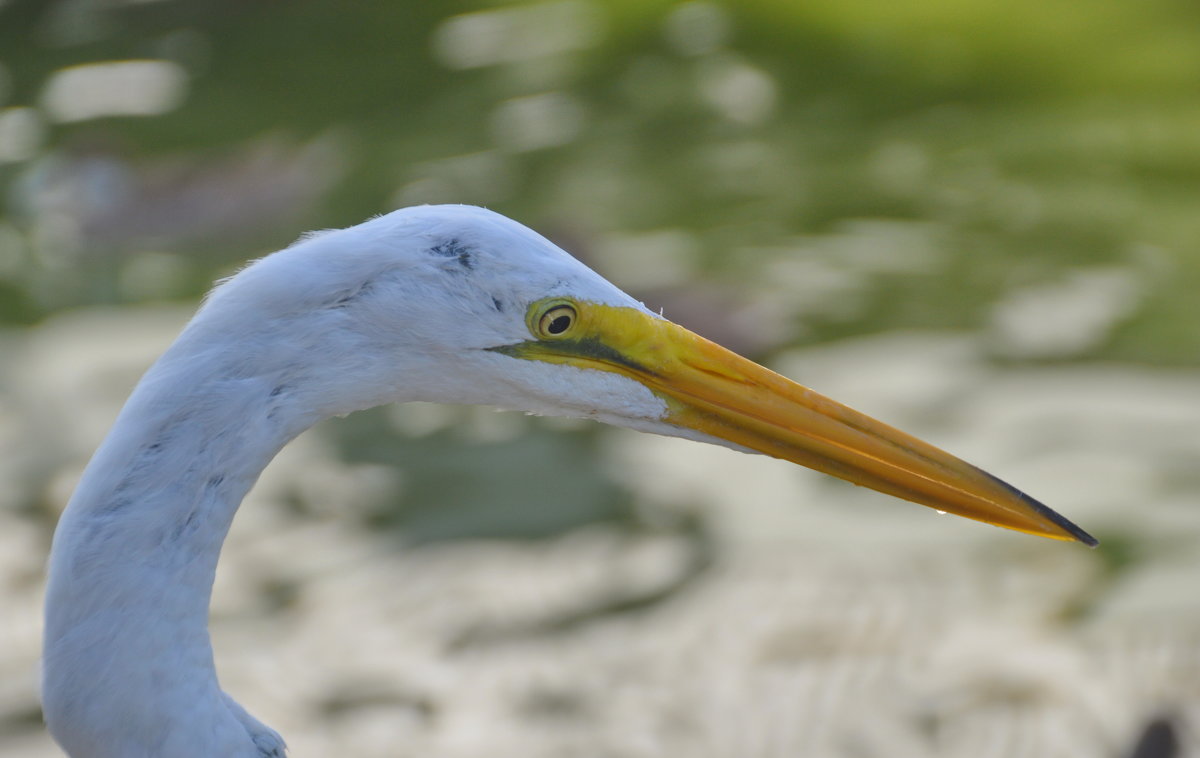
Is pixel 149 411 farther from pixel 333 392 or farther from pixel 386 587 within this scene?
pixel 386 587

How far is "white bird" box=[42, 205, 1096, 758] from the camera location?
1.88 metres

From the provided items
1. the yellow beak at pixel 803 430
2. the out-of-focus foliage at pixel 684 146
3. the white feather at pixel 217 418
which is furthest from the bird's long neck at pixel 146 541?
the out-of-focus foliage at pixel 684 146

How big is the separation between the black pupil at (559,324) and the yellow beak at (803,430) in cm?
11

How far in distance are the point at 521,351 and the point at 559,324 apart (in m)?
0.08

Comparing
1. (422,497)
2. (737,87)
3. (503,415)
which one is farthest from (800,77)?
(422,497)

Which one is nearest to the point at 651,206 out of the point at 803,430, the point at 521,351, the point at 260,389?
the point at 803,430

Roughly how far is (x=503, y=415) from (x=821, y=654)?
6.64ft

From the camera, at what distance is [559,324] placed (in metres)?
2.13

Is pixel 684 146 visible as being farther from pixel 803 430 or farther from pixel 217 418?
pixel 217 418

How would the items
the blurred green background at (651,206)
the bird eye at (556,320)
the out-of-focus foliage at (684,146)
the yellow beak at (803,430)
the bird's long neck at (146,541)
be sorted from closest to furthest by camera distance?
the bird's long neck at (146,541), the bird eye at (556,320), the yellow beak at (803,430), the blurred green background at (651,206), the out-of-focus foliage at (684,146)

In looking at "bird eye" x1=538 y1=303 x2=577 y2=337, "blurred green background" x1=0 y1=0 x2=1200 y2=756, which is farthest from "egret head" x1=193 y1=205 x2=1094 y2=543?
"blurred green background" x1=0 y1=0 x2=1200 y2=756

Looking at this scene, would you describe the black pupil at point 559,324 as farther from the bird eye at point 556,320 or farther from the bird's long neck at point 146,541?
the bird's long neck at point 146,541

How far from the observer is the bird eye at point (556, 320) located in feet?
6.86

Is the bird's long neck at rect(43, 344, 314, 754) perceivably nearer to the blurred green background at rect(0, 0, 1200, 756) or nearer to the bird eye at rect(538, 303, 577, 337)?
the bird eye at rect(538, 303, 577, 337)
